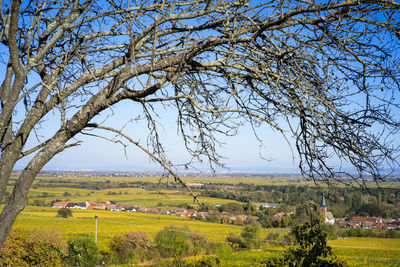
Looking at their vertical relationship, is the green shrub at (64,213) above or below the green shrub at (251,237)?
above

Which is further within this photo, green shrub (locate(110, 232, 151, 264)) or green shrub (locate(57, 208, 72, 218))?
green shrub (locate(57, 208, 72, 218))

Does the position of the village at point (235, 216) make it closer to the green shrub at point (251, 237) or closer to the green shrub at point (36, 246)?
the green shrub at point (251, 237)

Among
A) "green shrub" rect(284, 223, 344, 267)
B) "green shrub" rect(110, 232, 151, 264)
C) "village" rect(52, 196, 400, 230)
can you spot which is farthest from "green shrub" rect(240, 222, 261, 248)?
"green shrub" rect(284, 223, 344, 267)

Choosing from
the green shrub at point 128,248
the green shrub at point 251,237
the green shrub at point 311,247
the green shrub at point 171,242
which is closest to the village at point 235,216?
the green shrub at point 251,237

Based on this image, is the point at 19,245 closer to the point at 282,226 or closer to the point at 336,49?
the point at 336,49

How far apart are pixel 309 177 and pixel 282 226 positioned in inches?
1737

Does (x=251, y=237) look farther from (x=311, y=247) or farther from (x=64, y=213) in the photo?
(x=311, y=247)

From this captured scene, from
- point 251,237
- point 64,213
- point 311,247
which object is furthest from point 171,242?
point 311,247

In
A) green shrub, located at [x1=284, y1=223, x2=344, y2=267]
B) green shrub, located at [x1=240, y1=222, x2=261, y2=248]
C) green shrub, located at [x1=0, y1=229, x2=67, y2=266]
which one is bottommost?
green shrub, located at [x1=240, y1=222, x2=261, y2=248]

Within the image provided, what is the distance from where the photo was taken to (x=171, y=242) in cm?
2791

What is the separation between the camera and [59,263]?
14922mm

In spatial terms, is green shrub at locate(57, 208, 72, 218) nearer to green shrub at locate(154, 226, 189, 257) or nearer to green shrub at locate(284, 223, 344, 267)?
green shrub at locate(154, 226, 189, 257)

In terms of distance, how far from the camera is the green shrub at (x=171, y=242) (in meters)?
27.9

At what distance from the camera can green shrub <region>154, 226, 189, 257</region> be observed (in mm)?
27938
